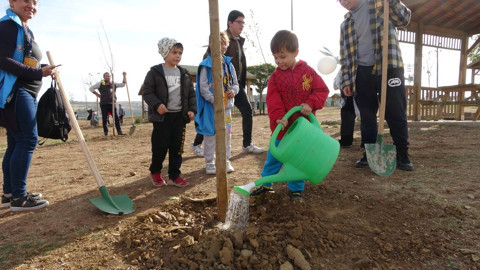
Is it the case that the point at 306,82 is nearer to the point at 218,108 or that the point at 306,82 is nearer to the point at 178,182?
the point at 218,108

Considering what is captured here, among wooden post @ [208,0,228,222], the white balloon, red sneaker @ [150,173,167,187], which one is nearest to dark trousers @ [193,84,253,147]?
red sneaker @ [150,173,167,187]

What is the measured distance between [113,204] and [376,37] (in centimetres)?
298

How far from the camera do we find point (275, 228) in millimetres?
1916

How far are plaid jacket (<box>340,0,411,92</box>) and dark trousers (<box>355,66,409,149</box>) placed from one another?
73 millimetres

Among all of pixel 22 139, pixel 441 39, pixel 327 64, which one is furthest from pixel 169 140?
pixel 441 39

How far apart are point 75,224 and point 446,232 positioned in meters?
2.52

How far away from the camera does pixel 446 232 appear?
1.91 meters

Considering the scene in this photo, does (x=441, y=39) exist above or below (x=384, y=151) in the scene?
above

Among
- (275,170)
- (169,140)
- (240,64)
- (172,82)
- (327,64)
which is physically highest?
(327,64)

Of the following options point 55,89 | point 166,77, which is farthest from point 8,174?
point 166,77

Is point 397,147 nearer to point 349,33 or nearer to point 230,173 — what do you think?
point 349,33

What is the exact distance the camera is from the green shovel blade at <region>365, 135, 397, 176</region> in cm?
298

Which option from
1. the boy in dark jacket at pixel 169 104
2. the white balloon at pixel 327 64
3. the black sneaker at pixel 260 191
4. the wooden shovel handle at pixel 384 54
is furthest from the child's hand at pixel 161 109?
the white balloon at pixel 327 64

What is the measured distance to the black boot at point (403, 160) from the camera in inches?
125
